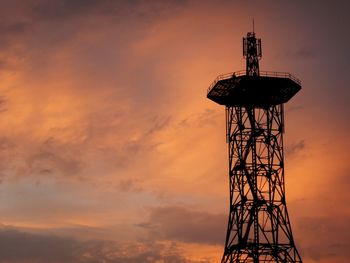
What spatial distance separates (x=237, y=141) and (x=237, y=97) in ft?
19.7

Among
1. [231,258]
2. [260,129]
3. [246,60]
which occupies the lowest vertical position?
[231,258]

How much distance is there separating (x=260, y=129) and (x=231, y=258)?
58.6 ft

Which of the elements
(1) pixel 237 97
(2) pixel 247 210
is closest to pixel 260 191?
(2) pixel 247 210

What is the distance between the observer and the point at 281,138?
421ft

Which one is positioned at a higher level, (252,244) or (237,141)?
(237,141)

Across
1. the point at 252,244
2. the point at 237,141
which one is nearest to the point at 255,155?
the point at 237,141

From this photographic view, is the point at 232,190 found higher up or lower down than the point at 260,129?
lower down

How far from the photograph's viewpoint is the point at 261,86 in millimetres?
126562

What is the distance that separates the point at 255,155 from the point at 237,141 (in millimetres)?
3273

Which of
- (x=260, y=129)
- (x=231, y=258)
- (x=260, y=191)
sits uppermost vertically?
(x=260, y=129)

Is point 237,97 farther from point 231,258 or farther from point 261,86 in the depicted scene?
point 231,258

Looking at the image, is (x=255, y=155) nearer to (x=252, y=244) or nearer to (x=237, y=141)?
(x=237, y=141)

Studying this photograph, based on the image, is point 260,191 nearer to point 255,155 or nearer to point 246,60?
point 255,155

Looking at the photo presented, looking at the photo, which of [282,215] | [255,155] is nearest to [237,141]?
[255,155]
